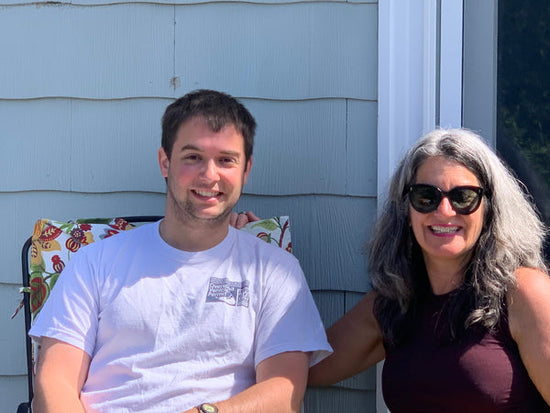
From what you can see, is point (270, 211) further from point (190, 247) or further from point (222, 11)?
point (222, 11)

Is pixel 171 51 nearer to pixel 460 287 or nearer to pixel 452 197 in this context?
pixel 452 197

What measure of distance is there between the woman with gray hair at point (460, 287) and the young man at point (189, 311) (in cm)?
27

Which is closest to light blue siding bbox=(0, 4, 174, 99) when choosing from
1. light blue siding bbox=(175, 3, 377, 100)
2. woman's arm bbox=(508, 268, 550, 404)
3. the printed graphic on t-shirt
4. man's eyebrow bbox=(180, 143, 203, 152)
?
light blue siding bbox=(175, 3, 377, 100)

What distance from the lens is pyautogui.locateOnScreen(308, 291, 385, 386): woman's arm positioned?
7.97ft

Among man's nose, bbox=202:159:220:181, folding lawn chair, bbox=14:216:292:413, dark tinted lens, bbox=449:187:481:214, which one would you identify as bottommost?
folding lawn chair, bbox=14:216:292:413

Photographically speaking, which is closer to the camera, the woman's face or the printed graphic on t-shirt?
the woman's face

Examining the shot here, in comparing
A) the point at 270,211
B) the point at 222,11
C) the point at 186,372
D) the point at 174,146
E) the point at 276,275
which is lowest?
the point at 186,372

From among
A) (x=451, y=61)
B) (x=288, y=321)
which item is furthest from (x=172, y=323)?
(x=451, y=61)

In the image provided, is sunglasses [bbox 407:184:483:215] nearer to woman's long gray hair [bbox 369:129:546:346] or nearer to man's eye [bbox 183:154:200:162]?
woman's long gray hair [bbox 369:129:546:346]

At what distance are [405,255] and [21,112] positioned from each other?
4.95ft

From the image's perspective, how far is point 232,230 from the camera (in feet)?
7.95

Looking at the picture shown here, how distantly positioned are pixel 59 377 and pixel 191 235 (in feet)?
1.82

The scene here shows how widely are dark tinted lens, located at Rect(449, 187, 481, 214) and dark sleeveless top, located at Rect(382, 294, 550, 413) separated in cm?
26

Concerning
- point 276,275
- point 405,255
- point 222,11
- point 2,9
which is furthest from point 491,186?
point 2,9
